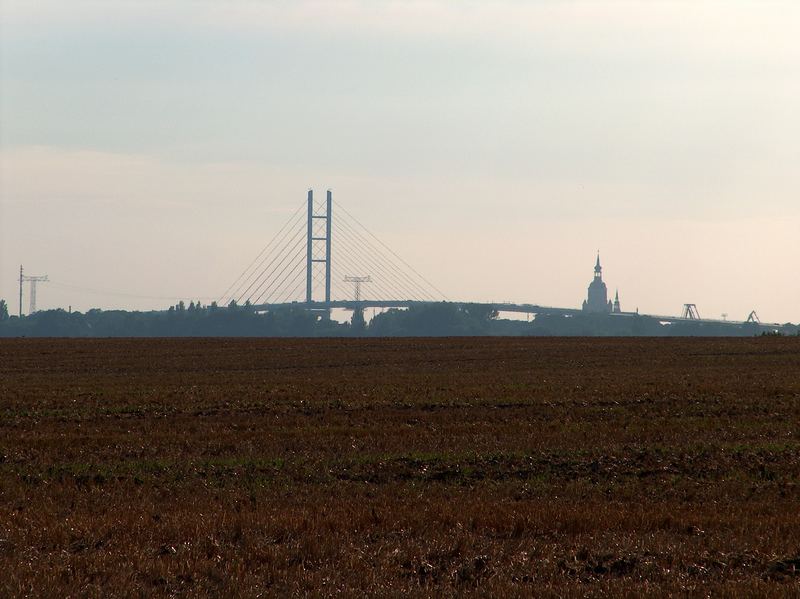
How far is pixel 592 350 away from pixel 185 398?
33951mm

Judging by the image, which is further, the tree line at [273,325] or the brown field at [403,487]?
the tree line at [273,325]

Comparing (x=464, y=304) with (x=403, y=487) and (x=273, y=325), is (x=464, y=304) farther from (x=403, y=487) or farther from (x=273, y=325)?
(x=403, y=487)

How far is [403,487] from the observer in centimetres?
1705

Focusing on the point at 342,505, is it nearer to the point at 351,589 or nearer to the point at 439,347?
the point at 351,589

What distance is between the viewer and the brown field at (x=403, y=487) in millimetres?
11211

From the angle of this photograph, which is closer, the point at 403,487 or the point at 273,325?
the point at 403,487

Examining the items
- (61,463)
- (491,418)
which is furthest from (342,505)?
(491,418)

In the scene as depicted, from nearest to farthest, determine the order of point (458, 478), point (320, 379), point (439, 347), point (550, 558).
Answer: point (550, 558) < point (458, 478) < point (320, 379) < point (439, 347)

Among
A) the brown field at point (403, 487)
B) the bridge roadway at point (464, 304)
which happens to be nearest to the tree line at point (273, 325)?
the bridge roadway at point (464, 304)

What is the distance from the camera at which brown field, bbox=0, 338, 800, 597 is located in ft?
36.8

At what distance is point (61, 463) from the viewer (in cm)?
1934

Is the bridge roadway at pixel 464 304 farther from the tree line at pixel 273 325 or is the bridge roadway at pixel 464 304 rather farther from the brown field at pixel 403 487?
the brown field at pixel 403 487

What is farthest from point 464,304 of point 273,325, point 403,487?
point 403,487

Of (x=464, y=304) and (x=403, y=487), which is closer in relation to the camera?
(x=403, y=487)
